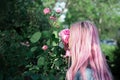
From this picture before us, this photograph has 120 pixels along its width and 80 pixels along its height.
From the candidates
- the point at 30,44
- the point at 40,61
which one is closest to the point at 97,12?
the point at 30,44

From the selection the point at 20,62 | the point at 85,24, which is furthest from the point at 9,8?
the point at 85,24

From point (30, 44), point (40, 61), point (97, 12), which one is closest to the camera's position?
point (40, 61)

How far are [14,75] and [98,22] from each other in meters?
27.3

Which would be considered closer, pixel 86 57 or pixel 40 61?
pixel 86 57

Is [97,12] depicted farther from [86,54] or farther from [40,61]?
[86,54]

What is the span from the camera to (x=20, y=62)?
627 centimetres

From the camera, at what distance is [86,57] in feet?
10.5

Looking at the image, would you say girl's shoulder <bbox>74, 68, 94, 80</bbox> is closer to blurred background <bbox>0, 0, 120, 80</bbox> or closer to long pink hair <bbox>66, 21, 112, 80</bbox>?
long pink hair <bbox>66, 21, 112, 80</bbox>

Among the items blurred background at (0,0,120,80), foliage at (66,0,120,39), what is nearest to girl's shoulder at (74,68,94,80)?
blurred background at (0,0,120,80)

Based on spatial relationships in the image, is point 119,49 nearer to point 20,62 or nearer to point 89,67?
point 20,62

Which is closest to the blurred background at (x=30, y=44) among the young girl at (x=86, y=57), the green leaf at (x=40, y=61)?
the green leaf at (x=40, y=61)

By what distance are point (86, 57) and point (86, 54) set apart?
0.02 metres

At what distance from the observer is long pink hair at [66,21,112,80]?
3.18 metres

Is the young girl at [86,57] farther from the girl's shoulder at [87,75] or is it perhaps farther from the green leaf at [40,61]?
the green leaf at [40,61]
